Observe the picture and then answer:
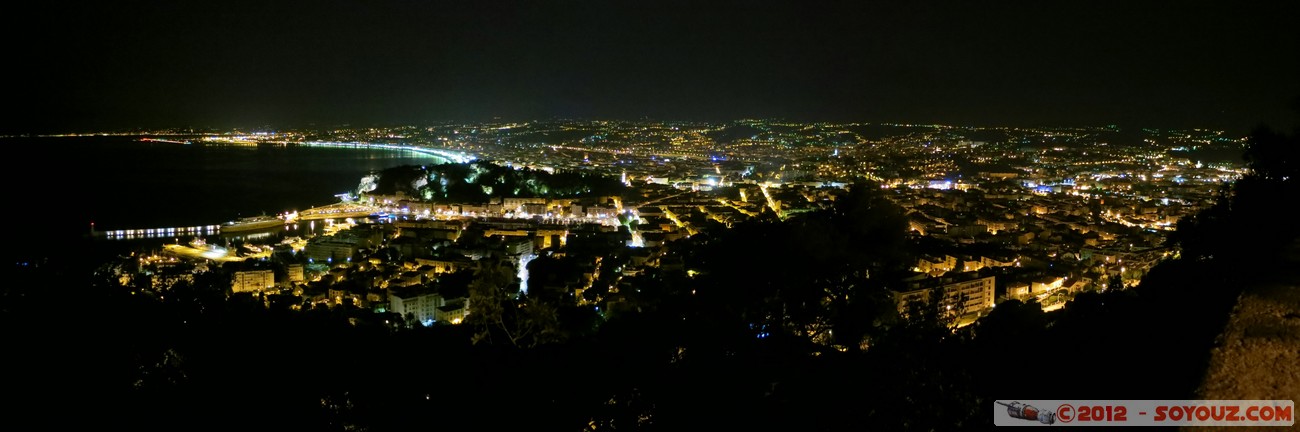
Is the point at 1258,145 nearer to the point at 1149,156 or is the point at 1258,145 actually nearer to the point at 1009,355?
the point at 1009,355

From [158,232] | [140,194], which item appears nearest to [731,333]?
[158,232]

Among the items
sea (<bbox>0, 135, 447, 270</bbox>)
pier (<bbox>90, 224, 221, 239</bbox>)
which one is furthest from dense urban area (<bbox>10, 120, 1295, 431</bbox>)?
pier (<bbox>90, 224, 221, 239</bbox>)

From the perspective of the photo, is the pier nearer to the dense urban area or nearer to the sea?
the sea

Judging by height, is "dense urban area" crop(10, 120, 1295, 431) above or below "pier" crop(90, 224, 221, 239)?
above

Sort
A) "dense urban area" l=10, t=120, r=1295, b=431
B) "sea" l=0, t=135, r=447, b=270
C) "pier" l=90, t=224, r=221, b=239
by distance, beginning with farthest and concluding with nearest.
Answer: "pier" l=90, t=224, r=221, b=239, "sea" l=0, t=135, r=447, b=270, "dense urban area" l=10, t=120, r=1295, b=431

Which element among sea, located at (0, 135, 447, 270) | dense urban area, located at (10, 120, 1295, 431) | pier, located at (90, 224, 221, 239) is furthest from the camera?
pier, located at (90, 224, 221, 239)

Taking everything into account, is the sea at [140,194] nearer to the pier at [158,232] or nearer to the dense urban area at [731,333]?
the pier at [158,232]

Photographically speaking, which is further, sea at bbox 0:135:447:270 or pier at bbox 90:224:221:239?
pier at bbox 90:224:221:239

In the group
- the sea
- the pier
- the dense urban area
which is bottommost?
the pier
